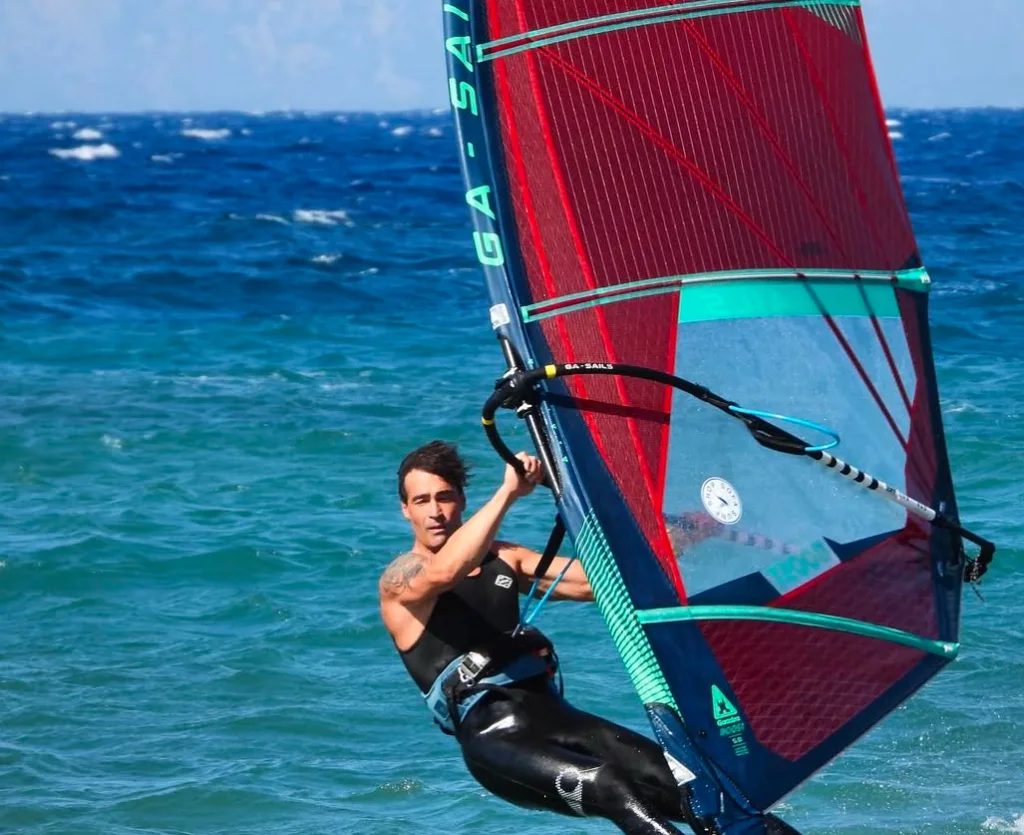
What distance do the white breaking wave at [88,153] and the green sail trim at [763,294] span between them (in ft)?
186

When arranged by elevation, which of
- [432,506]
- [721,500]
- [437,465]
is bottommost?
[721,500]

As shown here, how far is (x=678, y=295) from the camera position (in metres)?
4.92

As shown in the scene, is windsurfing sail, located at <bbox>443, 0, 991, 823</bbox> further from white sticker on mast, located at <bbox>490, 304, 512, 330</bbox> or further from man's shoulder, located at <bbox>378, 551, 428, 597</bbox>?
man's shoulder, located at <bbox>378, 551, 428, 597</bbox>

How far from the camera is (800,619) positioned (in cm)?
494

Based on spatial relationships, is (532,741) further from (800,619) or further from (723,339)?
(723,339)

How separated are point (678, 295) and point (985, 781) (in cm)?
362

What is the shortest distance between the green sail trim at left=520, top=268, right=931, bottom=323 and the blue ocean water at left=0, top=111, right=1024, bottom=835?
8.94 ft

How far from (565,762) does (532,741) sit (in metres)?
0.12

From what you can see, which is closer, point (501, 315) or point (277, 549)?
point (501, 315)

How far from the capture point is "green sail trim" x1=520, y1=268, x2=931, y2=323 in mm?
4781

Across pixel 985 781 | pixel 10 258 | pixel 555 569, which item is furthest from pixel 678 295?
pixel 10 258

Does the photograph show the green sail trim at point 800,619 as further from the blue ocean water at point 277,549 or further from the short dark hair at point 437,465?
the blue ocean water at point 277,549

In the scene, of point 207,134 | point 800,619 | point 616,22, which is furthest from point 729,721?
point 207,134

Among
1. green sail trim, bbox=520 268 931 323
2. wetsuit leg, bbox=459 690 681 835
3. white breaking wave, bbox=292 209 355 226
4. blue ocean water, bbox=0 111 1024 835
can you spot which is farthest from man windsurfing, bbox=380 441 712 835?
white breaking wave, bbox=292 209 355 226
